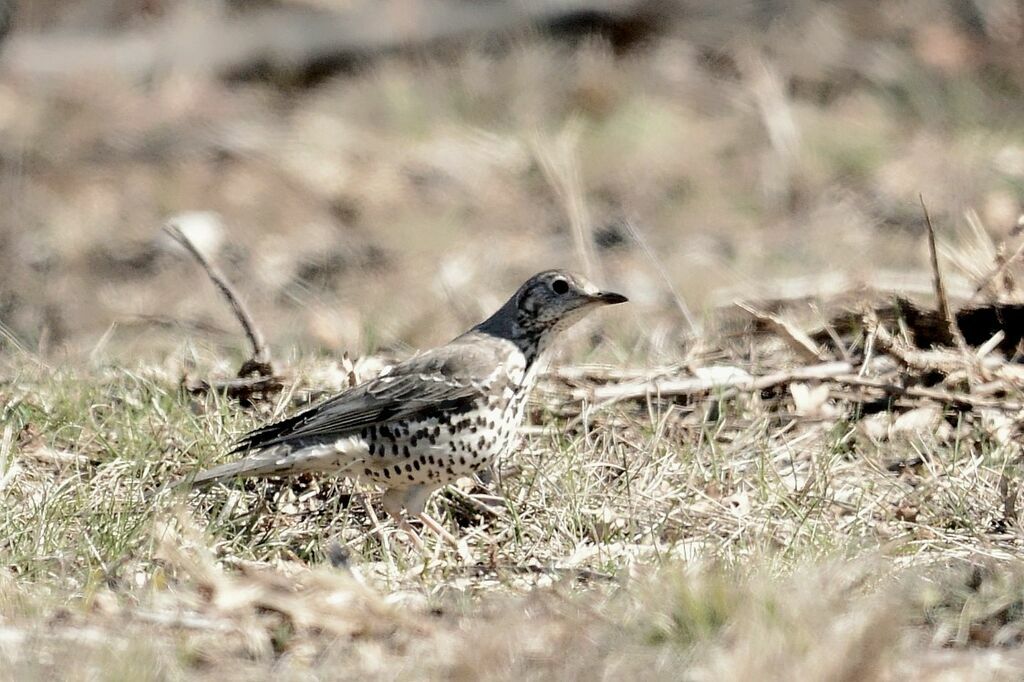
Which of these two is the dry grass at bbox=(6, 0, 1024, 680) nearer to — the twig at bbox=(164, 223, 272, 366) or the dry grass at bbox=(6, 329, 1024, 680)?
the dry grass at bbox=(6, 329, 1024, 680)

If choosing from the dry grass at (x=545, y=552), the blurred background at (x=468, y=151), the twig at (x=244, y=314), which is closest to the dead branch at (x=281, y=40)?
the blurred background at (x=468, y=151)

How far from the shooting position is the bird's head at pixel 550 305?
19.0 feet

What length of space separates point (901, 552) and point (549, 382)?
1916mm

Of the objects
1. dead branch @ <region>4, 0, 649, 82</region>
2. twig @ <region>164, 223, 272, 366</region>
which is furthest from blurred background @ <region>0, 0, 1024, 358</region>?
twig @ <region>164, 223, 272, 366</region>

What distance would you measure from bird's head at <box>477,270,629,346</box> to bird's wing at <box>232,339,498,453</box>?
29 cm

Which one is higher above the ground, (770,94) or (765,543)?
(770,94)

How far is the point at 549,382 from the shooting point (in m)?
6.41

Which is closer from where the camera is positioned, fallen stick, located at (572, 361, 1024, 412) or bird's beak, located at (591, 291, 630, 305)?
bird's beak, located at (591, 291, 630, 305)

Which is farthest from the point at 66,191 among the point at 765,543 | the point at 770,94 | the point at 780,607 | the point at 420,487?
the point at 780,607

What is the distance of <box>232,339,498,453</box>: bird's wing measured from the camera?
5.44 m

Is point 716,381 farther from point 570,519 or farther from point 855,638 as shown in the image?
point 855,638

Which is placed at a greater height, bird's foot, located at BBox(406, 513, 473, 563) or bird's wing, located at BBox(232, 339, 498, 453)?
bird's wing, located at BBox(232, 339, 498, 453)

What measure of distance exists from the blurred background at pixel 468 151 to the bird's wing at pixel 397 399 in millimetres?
2296

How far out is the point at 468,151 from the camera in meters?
13.0
